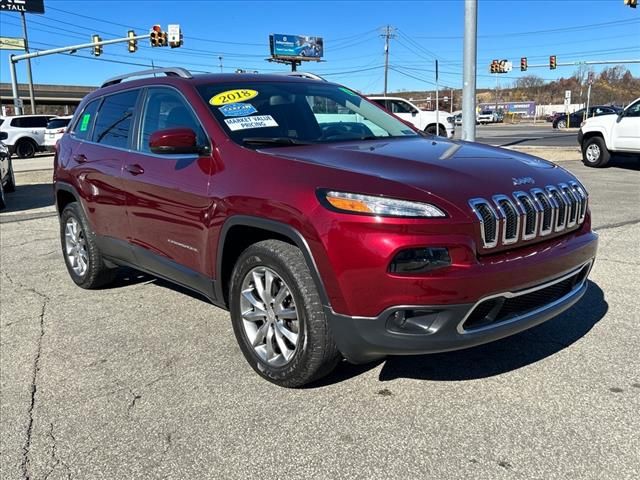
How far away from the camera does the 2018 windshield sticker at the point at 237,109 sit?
3676mm

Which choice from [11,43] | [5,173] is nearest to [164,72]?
[5,173]

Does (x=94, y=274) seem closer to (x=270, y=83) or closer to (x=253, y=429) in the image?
(x=270, y=83)

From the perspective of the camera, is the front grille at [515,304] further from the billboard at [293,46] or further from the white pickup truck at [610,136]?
the billboard at [293,46]

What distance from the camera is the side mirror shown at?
339cm

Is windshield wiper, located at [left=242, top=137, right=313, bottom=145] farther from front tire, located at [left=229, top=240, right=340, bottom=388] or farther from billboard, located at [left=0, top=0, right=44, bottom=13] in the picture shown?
billboard, located at [left=0, top=0, right=44, bottom=13]

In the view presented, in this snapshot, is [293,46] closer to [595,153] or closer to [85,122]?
[595,153]

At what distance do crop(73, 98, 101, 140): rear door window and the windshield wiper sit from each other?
2.26 m

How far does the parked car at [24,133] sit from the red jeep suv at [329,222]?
21.7 metres

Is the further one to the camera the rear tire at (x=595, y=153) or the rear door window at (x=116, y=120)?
the rear tire at (x=595, y=153)

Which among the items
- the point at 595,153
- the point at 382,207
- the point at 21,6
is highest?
the point at 21,6

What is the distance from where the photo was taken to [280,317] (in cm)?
315

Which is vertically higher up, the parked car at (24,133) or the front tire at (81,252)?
the parked car at (24,133)

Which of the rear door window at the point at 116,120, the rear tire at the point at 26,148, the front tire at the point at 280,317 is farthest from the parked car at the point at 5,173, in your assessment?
the rear tire at the point at 26,148

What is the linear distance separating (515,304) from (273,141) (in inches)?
Result: 65.9
